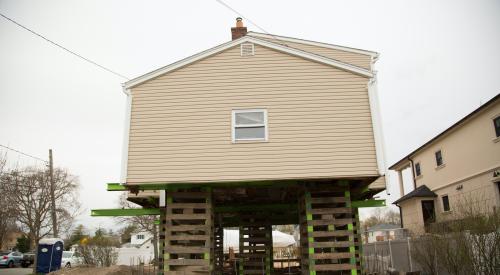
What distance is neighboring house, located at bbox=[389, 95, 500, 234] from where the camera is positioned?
19.6 meters

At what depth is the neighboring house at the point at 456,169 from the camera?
64.2 feet

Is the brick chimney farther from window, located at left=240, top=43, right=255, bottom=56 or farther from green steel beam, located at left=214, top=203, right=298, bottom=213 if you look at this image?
green steel beam, located at left=214, top=203, right=298, bottom=213

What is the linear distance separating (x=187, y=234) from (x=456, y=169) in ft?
63.8

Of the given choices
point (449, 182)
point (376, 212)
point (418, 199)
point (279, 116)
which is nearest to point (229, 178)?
point (279, 116)

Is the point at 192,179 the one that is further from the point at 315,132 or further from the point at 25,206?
the point at 25,206

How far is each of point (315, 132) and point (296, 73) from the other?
187 centimetres

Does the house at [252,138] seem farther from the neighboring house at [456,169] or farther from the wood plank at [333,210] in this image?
the neighboring house at [456,169]

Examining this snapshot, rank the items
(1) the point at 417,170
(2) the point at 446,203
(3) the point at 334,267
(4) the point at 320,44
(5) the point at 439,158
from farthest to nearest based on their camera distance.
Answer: (1) the point at 417,170 → (5) the point at 439,158 → (2) the point at 446,203 → (4) the point at 320,44 → (3) the point at 334,267

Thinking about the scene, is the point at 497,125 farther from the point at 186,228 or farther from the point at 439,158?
the point at 186,228

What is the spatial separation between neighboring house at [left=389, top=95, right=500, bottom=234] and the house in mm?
6280

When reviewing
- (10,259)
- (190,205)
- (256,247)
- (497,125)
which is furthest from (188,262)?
(10,259)

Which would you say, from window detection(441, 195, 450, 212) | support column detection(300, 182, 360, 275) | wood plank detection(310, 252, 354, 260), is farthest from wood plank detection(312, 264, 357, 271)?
window detection(441, 195, 450, 212)

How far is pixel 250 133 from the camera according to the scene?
36.3ft

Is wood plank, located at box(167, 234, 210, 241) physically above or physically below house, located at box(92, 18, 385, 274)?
below
